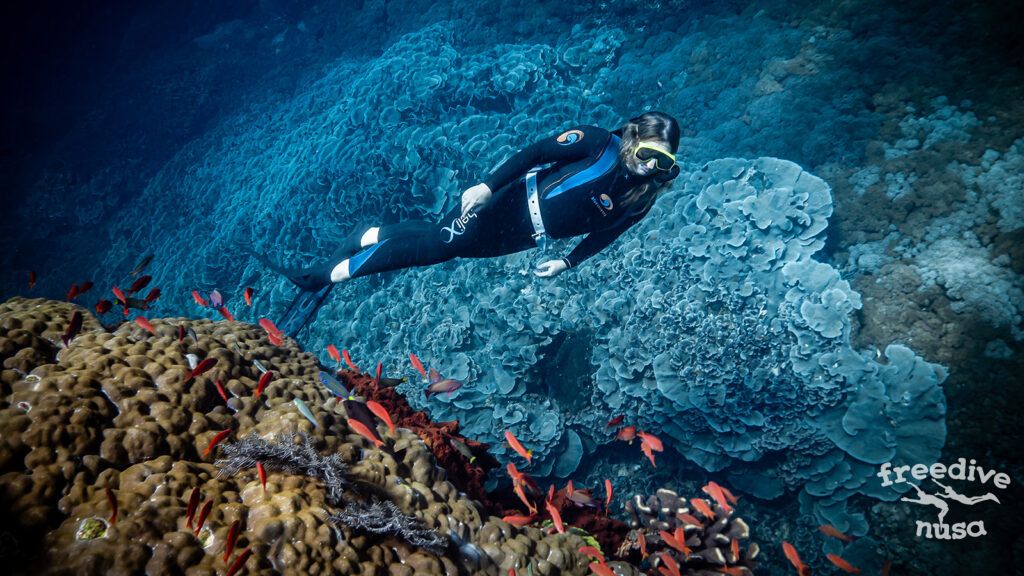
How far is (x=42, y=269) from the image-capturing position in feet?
50.0

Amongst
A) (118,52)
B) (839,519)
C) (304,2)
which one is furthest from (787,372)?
(118,52)

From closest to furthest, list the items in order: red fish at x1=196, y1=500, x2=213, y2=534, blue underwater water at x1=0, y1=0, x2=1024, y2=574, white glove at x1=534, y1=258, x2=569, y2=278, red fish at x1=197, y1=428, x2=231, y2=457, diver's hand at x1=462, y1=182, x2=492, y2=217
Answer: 1. red fish at x1=196, y1=500, x2=213, y2=534
2. red fish at x1=197, y1=428, x2=231, y2=457
3. diver's hand at x1=462, y1=182, x2=492, y2=217
4. white glove at x1=534, y1=258, x2=569, y2=278
5. blue underwater water at x1=0, y1=0, x2=1024, y2=574

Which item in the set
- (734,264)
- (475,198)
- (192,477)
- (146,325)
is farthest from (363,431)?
(734,264)

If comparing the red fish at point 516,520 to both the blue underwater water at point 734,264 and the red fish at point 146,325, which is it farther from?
the red fish at point 146,325

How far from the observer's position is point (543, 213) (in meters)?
4.66

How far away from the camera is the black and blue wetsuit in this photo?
436 centimetres

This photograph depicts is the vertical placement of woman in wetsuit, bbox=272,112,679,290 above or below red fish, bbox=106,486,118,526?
below

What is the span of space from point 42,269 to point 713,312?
2191 cm

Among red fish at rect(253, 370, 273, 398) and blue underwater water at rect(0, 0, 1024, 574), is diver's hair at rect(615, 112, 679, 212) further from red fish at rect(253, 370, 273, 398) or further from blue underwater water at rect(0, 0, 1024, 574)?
red fish at rect(253, 370, 273, 398)

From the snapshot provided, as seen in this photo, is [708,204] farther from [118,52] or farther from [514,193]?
[118,52]

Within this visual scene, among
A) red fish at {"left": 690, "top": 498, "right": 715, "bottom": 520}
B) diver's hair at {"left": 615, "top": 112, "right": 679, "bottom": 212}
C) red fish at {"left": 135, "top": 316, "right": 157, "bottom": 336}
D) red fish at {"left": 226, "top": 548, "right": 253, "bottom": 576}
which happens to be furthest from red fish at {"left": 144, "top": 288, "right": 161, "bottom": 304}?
red fish at {"left": 690, "top": 498, "right": 715, "bottom": 520}

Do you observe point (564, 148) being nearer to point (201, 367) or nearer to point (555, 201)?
point (555, 201)

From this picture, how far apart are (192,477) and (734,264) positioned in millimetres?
6361

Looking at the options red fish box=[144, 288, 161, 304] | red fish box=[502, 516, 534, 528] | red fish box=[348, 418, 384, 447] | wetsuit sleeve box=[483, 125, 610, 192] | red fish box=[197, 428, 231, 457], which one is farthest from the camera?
wetsuit sleeve box=[483, 125, 610, 192]
